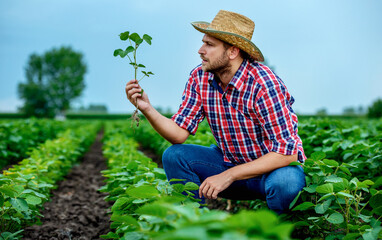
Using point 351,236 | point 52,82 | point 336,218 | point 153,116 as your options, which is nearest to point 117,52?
point 153,116

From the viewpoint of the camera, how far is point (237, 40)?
2.53m

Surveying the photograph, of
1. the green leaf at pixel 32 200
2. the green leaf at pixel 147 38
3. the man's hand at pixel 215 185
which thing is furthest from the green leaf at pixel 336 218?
the green leaf at pixel 32 200

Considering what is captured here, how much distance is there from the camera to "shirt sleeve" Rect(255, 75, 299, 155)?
2410 millimetres

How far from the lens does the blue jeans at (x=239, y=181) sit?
7.79ft

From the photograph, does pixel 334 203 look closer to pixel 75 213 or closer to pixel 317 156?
pixel 317 156

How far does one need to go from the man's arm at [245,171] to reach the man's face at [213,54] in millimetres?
724

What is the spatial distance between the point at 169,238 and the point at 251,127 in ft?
6.03

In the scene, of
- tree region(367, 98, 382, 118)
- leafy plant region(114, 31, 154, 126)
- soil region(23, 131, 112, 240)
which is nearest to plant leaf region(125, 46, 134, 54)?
leafy plant region(114, 31, 154, 126)

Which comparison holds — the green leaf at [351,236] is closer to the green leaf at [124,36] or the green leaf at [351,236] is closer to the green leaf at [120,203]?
the green leaf at [120,203]

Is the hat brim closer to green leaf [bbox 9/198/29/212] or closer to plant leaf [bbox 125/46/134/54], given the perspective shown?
plant leaf [bbox 125/46/134/54]

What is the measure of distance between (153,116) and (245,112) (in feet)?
2.20

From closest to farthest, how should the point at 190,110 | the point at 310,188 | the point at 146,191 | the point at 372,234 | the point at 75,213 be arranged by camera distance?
the point at 146,191
the point at 372,234
the point at 310,188
the point at 190,110
the point at 75,213

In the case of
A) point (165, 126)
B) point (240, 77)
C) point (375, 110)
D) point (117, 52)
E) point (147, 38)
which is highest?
point (147, 38)

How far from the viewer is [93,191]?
4.97m
